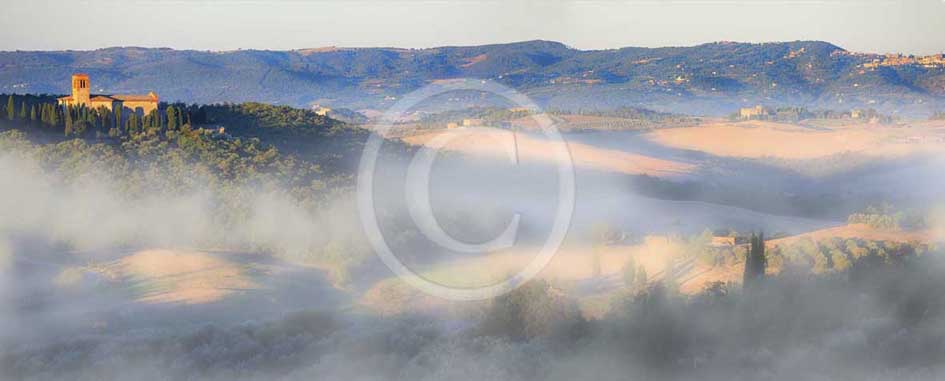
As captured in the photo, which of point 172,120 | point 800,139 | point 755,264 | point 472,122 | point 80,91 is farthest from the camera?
point 800,139

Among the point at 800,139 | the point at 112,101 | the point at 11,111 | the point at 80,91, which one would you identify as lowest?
the point at 800,139

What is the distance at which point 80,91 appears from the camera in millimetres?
35812

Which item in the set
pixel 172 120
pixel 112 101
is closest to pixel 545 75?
pixel 112 101

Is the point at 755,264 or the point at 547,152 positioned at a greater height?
the point at 547,152

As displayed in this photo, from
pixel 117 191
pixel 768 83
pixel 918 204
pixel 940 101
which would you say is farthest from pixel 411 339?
pixel 768 83

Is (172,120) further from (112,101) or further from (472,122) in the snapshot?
(472,122)

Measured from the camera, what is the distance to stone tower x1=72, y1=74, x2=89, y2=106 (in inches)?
1390

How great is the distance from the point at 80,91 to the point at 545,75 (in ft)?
354

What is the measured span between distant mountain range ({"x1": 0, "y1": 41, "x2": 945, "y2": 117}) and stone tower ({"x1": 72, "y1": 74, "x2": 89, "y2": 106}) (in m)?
66.0

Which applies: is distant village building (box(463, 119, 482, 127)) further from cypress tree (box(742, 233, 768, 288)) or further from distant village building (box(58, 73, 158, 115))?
cypress tree (box(742, 233, 768, 288))

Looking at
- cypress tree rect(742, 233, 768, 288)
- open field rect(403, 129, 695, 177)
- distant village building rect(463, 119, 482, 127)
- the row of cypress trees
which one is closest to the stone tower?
the row of cypress trees

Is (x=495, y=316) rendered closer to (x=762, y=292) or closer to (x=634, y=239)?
(x=762, y=292)

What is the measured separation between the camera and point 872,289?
2308cm

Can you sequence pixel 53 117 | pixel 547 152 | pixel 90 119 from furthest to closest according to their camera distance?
1. pixel 547 152
2. pixel 90 119
3. pixel 53 117
